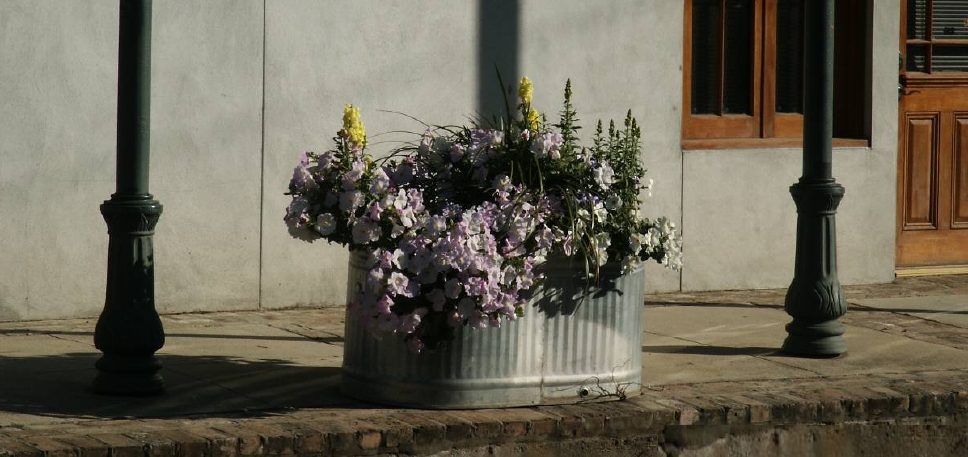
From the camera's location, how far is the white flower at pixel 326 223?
554 cm

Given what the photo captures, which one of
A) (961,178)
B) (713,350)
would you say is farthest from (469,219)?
(961,178)

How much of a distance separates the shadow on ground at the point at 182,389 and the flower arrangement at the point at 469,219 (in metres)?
0.49

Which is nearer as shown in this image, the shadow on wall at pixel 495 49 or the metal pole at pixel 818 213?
the metal pole at pixel 818 213

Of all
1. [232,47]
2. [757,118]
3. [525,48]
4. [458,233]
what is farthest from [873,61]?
[458,233]

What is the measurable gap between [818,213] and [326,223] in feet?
8.74

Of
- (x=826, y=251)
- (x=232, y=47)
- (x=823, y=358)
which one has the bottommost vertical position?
(x=823, y=358)

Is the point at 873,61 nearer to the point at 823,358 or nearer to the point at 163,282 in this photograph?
the point at 823,358

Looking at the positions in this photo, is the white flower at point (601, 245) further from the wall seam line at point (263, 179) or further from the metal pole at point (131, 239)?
the wall seam line at point (263, 179)

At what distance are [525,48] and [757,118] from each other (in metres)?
1.76

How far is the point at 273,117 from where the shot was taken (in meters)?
8.11

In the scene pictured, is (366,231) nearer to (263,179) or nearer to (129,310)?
(129,310)

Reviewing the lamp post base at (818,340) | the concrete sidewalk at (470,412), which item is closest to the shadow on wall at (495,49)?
the concrete sidewalk at (470,412)

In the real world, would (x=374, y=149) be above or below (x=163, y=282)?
above

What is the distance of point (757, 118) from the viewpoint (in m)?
9.49
